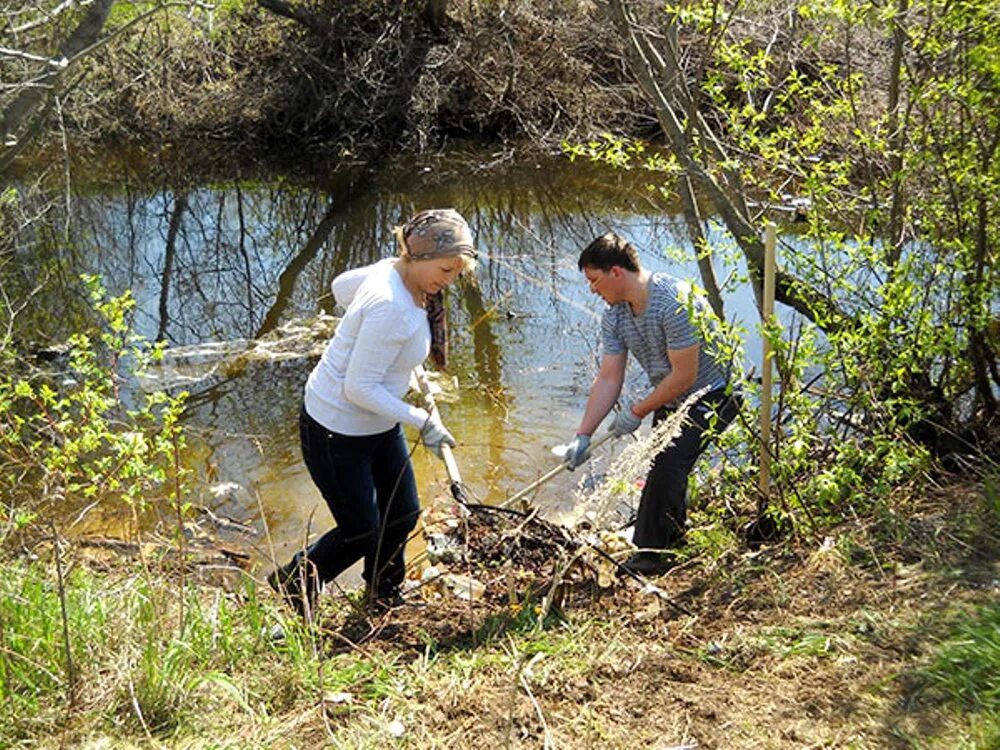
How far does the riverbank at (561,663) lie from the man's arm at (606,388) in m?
0.89

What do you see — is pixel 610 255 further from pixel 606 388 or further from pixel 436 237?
pixel 436 237

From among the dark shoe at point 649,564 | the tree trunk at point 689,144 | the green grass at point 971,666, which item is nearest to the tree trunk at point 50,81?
the tree trunk at point 689,144

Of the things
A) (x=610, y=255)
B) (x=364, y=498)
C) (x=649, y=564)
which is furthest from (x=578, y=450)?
(x=364, y=498)

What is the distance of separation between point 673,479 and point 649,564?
0.40 m

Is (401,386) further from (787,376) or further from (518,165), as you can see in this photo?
(518,165)

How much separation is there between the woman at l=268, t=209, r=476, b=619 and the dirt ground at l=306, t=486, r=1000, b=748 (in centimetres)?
28

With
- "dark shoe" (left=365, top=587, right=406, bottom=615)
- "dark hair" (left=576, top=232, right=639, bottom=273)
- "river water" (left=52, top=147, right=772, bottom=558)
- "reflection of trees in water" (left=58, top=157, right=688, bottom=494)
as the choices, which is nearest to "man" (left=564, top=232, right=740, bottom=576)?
"dark hair" (left=576, top=232, right=639, bottom=273)

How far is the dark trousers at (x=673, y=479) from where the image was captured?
4176mm

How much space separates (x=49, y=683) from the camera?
270 cm

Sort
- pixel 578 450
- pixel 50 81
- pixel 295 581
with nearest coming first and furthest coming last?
1. pixel 295 581
2. pixel 578 450
3. pixel 50 81

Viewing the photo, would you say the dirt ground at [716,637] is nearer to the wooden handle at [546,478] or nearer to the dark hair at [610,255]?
the wooden handle at [546,478]

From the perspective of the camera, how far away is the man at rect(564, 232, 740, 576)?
3936 millimetres

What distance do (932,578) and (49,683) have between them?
2.74 m

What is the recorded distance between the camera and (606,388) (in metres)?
4.25
